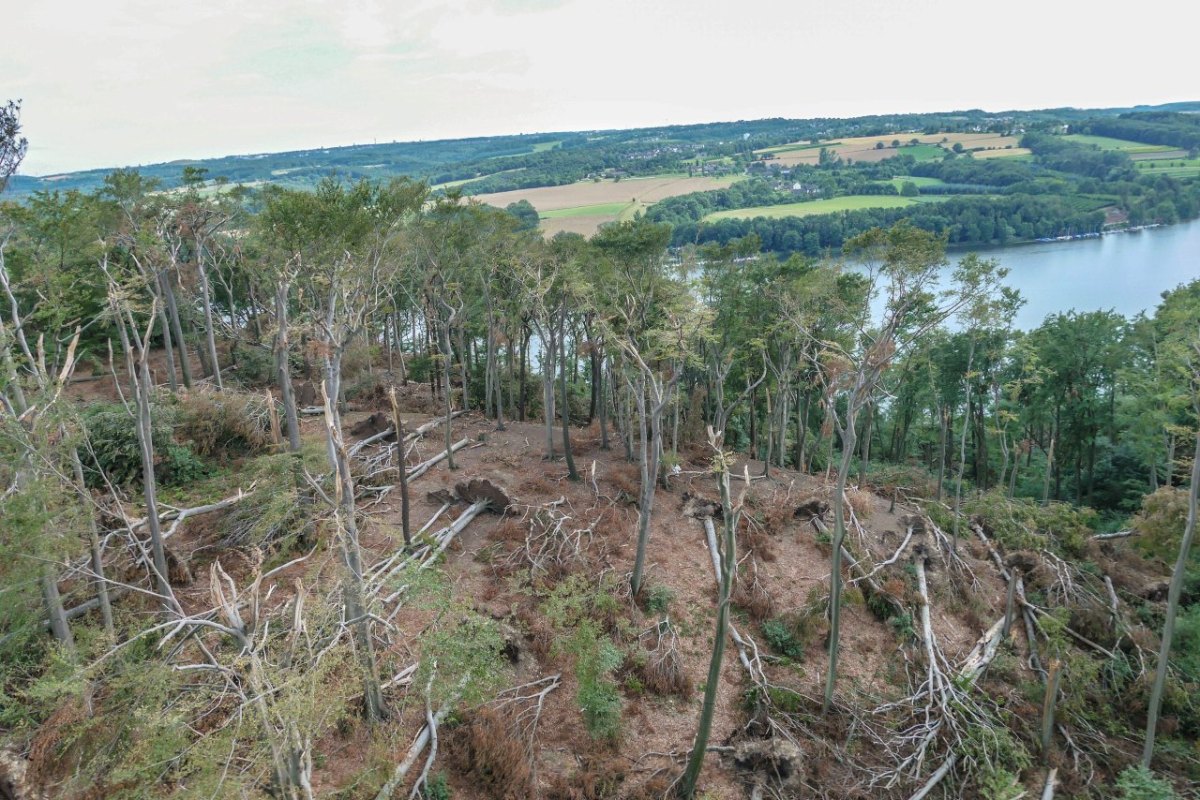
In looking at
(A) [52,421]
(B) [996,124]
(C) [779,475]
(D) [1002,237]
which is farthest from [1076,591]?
(B) [996,124]

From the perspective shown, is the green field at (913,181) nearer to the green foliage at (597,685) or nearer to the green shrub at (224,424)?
the green shrub at (224,424)

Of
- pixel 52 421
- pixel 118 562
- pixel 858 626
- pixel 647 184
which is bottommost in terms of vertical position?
pixel 858 626

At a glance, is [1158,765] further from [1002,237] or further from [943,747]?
[1002,237]

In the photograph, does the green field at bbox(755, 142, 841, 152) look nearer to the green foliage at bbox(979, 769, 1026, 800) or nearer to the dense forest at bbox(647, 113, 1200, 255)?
the dense forest at bbox(647, 113, 1200, 255)

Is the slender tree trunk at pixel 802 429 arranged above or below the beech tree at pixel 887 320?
below

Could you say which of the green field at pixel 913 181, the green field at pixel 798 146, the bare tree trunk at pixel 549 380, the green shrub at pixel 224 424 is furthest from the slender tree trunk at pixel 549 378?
the green field at pixel 798 146

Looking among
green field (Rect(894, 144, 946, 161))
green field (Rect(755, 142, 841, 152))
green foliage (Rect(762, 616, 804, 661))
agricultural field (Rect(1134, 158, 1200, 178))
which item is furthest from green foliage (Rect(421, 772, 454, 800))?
green field (Rect(755, 142, 841, 152))
